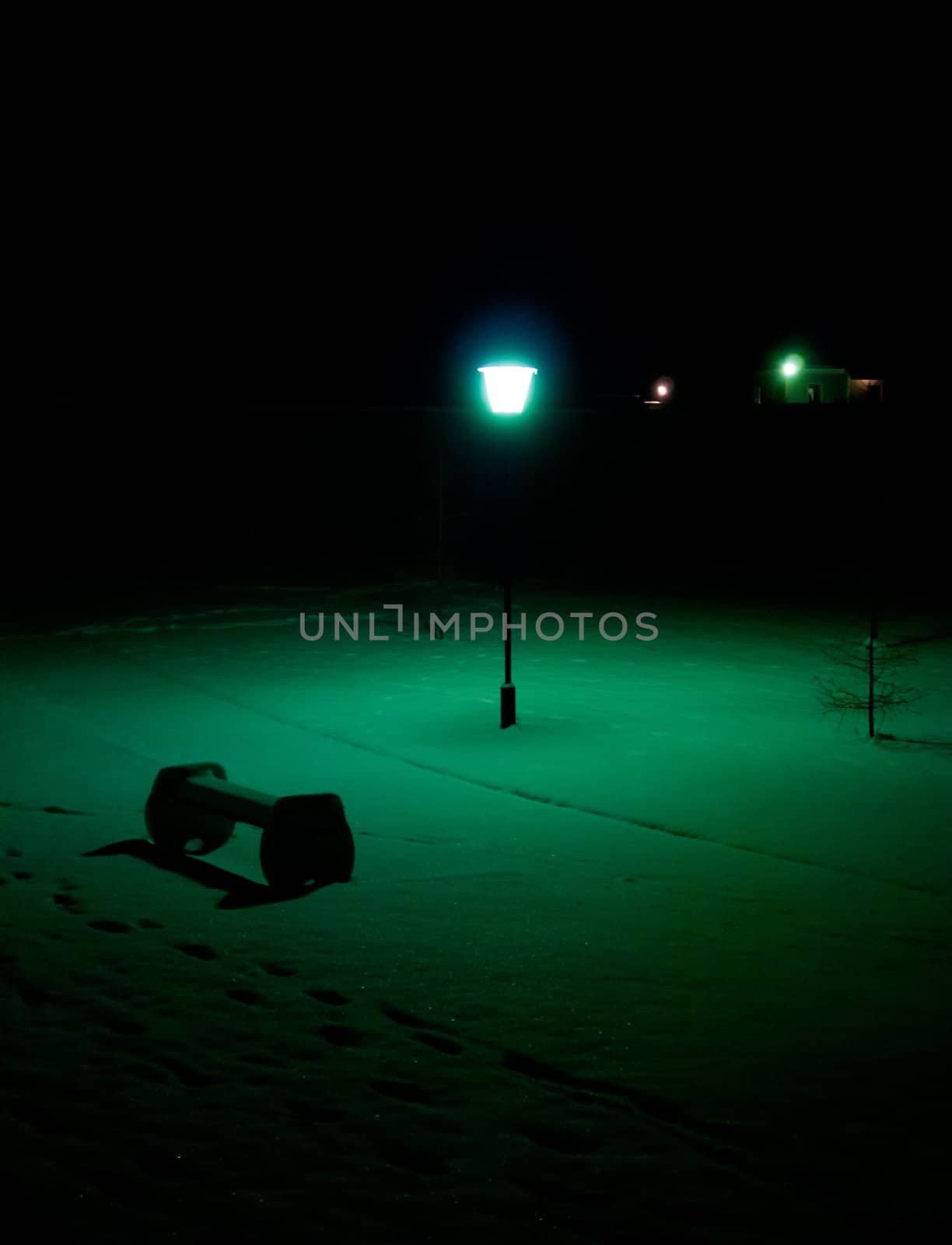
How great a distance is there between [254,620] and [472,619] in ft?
9.72

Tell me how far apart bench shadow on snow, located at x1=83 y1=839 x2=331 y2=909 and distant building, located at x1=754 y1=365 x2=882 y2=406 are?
5071 cm

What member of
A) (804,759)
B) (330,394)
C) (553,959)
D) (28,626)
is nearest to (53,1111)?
→ (553,959)

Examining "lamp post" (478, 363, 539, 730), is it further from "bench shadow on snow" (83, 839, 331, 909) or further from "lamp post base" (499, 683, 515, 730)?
"bench shadow on snow" (83, 839, 331, 909)

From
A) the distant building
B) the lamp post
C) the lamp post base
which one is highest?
the distant building

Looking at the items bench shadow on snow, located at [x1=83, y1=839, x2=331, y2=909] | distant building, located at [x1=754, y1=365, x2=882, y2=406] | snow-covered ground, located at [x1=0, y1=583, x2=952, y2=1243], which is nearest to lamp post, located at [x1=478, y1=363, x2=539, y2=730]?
snow-covered ground, located at [x1=0, y1=583, x2=952, y2=1243]

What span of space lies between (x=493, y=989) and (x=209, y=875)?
2231 millimetres

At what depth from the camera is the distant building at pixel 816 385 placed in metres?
56.0

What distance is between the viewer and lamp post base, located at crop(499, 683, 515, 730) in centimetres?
1103

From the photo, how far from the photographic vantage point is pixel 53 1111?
13.7 ft

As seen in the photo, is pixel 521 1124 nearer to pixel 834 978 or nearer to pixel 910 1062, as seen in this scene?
pixel 910 1062

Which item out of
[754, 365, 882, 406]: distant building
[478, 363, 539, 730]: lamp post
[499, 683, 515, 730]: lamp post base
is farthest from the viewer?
[754, 365, 882, 406]: distant building

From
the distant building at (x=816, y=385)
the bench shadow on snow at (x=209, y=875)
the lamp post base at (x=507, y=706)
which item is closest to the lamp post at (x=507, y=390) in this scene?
the lamp post base at (x=507, y=706)

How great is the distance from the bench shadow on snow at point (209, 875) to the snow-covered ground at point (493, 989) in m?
0.04

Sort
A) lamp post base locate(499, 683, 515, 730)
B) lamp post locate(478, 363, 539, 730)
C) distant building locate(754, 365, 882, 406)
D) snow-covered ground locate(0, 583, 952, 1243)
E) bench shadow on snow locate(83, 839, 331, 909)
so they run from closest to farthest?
snow-covered ground locate(0, 583, 952, 1243)
bench shadow on snow locate(83, 839, 331, 909)
lamp post base locate(499, 683, 515, 730)
lamp post locate(478, 363, 539, 730)
distant building locate(754, 365, 882, 406)
